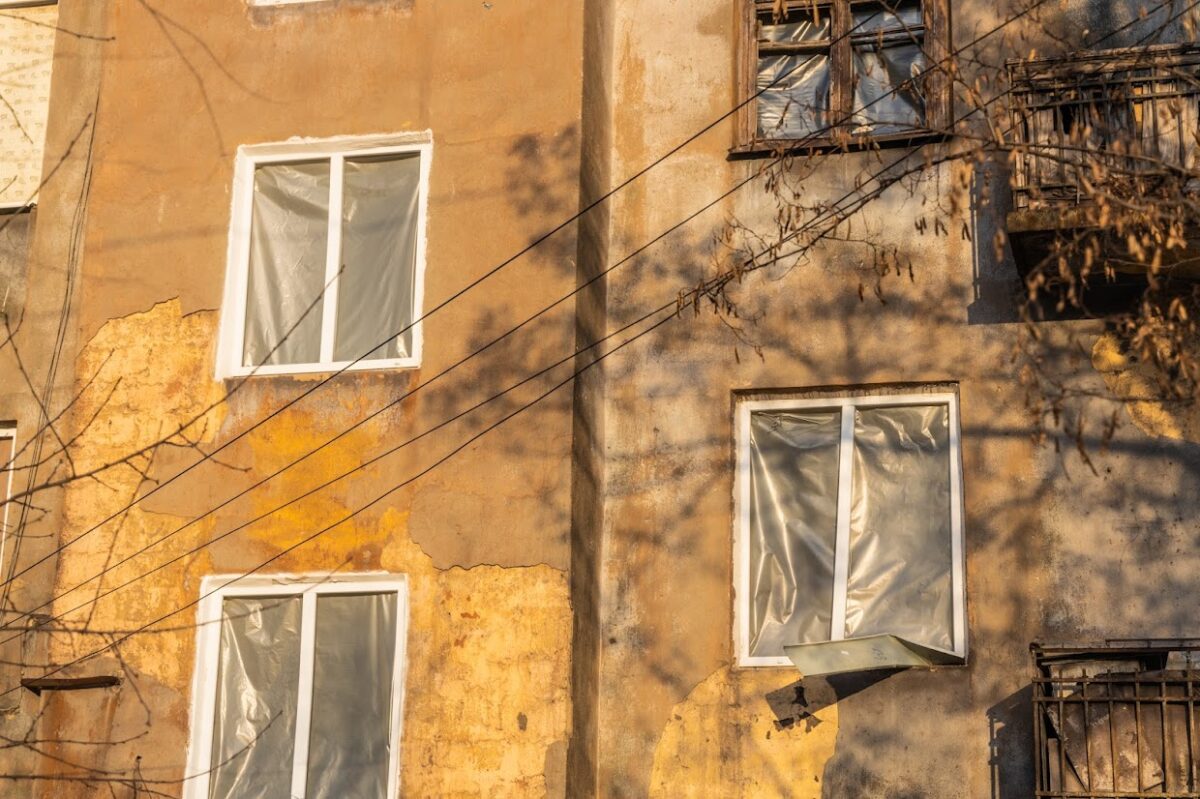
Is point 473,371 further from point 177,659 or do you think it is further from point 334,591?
point 177,659

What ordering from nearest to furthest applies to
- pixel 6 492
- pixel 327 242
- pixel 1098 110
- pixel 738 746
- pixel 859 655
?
1. pixel 859 655
2. pixel 738 746
3. pixel 1098 110
4. pixel 327 242
5. pixel 6 492

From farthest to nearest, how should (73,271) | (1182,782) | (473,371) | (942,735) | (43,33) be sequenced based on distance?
(43,33)
(73,271)
(473,371)
(942,735)
(1182,782)

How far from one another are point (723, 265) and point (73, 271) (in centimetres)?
420

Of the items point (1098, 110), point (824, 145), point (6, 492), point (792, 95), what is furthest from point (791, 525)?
point (6, 492)

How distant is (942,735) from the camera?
10234 mm

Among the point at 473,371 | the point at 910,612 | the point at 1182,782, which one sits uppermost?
the point at 473,371

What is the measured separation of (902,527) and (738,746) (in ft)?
5.25

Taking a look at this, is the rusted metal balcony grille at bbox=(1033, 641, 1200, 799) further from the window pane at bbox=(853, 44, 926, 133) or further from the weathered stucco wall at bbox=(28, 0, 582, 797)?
the window pane at bbox=(853, 44, 926, 133)

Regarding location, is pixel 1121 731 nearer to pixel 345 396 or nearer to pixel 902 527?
pixel 902 527

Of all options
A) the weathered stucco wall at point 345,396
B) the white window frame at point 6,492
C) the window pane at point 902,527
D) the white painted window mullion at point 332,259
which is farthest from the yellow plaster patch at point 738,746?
the white window frame at point 6,492

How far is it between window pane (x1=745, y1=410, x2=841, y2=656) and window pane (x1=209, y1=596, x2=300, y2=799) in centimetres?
271

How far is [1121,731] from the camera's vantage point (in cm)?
966

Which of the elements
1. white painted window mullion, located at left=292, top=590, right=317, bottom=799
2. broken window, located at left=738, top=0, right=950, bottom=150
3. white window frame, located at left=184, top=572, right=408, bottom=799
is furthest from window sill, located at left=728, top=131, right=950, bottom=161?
white painted window mullion, located at left=292, top=590, right=317, bottom=799

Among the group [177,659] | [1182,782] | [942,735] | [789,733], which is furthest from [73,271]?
[1182,782]
